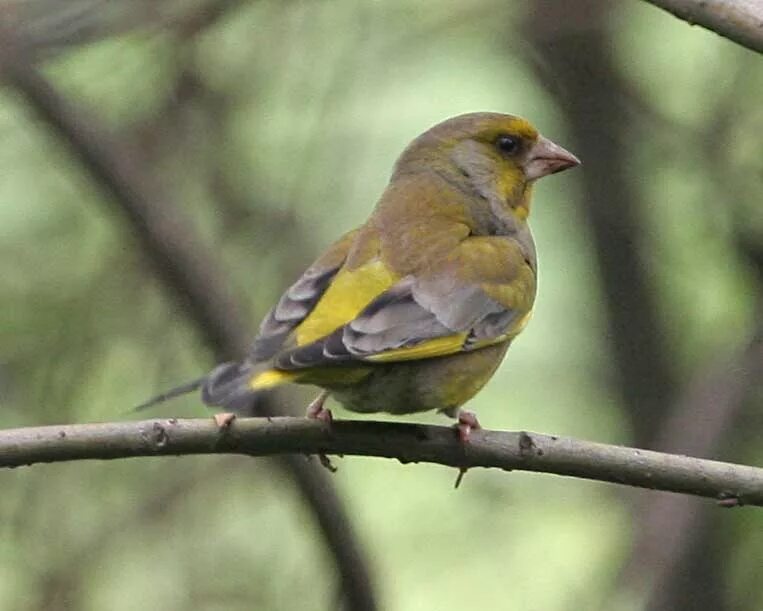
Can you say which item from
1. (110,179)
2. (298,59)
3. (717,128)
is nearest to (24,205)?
(298,59)

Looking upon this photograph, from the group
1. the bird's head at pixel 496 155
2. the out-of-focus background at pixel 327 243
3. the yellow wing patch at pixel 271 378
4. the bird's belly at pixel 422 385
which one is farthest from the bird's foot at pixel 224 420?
the bird's head at pixel 496 155

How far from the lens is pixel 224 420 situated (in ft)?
12.5

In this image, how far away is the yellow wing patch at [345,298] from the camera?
432cm

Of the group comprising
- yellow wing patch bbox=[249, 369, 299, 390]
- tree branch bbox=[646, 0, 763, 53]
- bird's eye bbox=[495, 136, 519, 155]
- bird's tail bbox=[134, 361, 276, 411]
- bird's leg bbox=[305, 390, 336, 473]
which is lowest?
bird's eye bbox=[495, 136, 519, 155]

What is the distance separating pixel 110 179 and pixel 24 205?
1.84 metres

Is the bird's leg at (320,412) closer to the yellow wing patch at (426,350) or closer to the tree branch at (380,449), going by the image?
the tree branch at (380,449)

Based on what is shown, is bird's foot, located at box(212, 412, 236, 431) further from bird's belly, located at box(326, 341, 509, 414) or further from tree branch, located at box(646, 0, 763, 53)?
tree branch, located at box(646, 0, 763, 53)

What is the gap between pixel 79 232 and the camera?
6867 mm

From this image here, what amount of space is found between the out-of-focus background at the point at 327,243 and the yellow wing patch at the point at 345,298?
2.86 feet

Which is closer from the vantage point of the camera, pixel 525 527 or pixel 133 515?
pixel 133 515

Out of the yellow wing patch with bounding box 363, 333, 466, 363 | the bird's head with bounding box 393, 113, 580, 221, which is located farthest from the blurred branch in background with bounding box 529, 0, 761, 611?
the yellow wing patch with bounding box 363, 333, 466, 363

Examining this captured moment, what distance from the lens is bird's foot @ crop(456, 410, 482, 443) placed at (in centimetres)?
412

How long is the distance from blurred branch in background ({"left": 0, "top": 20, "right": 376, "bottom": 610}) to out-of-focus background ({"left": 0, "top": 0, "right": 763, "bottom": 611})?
1.2 inches

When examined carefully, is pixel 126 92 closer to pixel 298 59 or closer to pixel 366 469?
pixel 298 59
